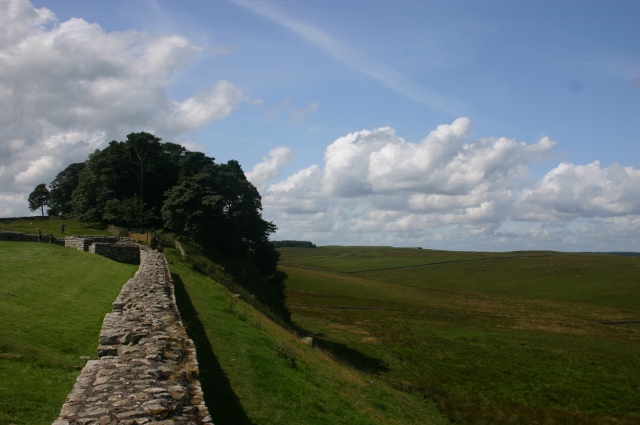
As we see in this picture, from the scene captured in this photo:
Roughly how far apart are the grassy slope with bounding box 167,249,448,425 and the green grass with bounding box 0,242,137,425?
3343 mm

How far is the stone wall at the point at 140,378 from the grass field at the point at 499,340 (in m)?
19.7

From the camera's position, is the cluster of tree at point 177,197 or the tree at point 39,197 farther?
the tree at point 39,197

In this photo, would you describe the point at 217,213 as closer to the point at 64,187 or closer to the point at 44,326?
the point at 44,326

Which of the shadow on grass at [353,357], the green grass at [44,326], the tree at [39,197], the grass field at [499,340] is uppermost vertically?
the tree at [39,197]

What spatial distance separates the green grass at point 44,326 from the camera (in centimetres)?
997

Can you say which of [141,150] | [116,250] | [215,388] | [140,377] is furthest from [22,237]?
[140,377]

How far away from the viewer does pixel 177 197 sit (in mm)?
51781

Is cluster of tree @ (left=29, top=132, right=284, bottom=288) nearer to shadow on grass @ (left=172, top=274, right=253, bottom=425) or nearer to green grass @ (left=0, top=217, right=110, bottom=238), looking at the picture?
green grass @ (left=0, top=217, right=110, bottom=238)

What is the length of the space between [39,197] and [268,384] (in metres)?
97.0

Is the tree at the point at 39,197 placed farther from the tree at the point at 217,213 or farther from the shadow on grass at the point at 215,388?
the shadow on grass at the point at 215,388

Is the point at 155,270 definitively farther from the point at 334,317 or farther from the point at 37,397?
the point at 334,317

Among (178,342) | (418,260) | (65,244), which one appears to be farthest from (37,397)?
(418,260)

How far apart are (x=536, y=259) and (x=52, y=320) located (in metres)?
184

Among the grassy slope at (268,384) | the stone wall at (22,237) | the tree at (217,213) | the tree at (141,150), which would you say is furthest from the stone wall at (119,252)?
the tree at (141,150)
